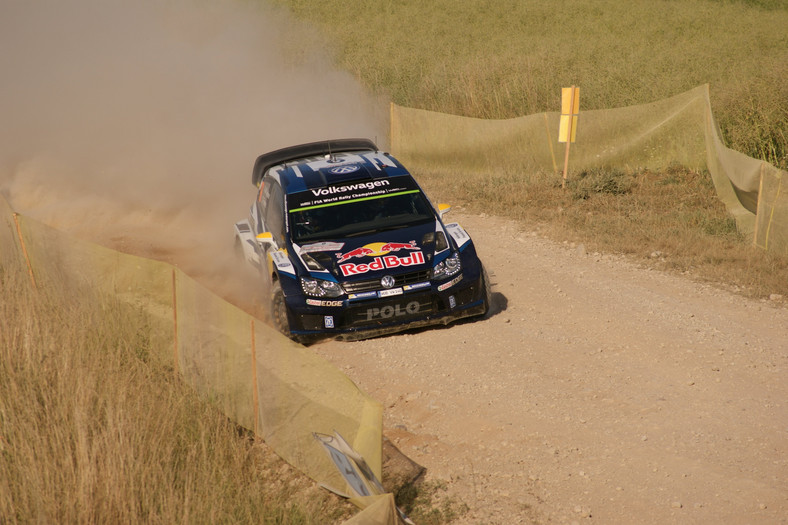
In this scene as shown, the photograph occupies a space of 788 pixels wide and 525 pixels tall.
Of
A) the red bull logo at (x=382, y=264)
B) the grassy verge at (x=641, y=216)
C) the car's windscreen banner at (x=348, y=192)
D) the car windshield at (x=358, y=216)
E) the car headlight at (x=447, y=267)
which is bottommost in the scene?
the grassy verge at (x=641, y=216)

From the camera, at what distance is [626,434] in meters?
6.43

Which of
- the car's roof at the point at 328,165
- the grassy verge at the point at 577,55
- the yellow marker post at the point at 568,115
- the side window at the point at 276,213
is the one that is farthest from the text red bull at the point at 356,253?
the grassy verge at the point at 577,55

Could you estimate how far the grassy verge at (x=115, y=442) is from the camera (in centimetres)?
512

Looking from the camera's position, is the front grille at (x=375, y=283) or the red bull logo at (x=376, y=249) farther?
the red bull logo at (x=376, y=249)

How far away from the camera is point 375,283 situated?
824cm

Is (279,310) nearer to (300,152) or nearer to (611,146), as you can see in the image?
(300,152)

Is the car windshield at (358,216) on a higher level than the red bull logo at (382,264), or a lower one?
higher

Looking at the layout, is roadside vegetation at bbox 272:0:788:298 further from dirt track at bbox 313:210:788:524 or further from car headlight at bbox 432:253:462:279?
car headlight at bbox 432:253:462:279

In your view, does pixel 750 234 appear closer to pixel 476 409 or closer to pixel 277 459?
pixel 476 409

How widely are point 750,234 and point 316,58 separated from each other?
54.4ft

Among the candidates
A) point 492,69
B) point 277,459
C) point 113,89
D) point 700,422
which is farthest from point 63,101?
point 700,422

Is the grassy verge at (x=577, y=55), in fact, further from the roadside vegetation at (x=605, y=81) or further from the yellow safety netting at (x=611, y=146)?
the yellow safety netting at (x=611, y=146)

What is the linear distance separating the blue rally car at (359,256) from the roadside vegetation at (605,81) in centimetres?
353

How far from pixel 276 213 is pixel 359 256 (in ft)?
4.64
